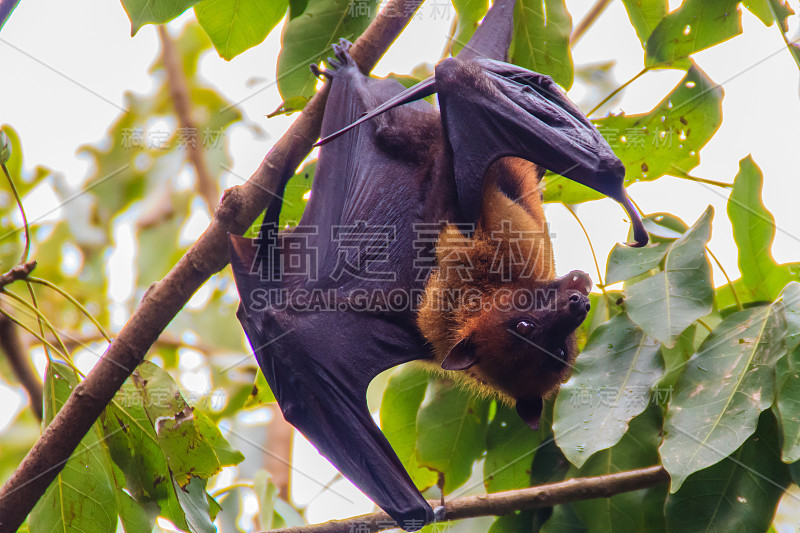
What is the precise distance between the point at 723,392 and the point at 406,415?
1562mm

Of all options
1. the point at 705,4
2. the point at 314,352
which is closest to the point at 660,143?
the point at 705,4

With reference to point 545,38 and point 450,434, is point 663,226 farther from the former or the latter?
point 450,434

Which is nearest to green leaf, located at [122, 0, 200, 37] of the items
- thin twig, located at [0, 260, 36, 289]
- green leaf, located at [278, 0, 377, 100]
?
green leaf, located at [278, 0, 377, 100]

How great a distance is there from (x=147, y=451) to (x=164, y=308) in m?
0.66

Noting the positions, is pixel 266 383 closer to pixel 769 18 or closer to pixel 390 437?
pixel 390 437

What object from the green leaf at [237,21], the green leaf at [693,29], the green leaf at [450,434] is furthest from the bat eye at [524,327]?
the green leaf at [237,21]

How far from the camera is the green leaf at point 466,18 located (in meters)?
3.76

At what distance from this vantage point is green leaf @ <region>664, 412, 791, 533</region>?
2545 mm

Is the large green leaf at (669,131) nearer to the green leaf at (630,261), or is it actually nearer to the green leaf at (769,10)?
the green leaf at (769,10)

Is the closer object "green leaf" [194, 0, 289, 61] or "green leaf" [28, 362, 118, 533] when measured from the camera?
"green leaf" [28, 362, 118, 533]

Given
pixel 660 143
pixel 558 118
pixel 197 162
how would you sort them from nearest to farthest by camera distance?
pixel 558 118 < pixel 660 143 < pixel 197 162

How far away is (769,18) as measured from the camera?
3.22m

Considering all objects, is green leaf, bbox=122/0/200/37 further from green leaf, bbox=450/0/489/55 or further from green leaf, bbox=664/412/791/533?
green leaf, bbox=664/412/791/533

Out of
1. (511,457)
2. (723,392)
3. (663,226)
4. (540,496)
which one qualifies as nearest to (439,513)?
(540,496)
